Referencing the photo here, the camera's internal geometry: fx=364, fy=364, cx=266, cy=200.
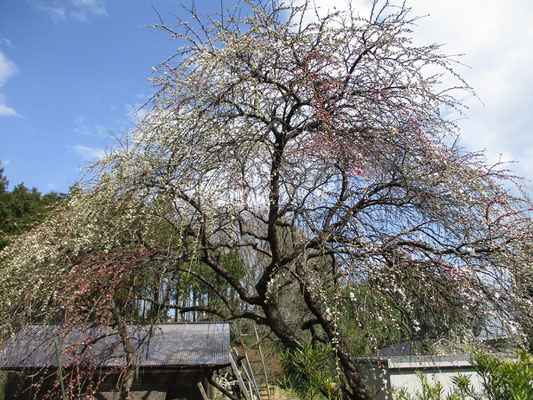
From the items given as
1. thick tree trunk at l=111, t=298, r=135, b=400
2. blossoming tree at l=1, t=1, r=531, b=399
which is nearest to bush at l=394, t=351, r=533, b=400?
blossoming tree at l=1, t=1, r=531, b=399

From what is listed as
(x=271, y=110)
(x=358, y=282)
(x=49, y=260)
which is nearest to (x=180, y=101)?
(x=271, y=110)

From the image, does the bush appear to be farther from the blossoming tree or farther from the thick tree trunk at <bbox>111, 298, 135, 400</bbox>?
the thick tree trunk at <bbox>111, 298, 135, 400</bbox>

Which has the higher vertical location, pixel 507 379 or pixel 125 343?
pixel 125 343

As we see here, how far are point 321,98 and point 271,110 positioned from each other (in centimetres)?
63

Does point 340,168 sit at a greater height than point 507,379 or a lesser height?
greater

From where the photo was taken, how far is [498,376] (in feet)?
7.14

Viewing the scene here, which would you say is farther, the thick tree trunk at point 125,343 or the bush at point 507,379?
the thick tree trunk at point 125,343

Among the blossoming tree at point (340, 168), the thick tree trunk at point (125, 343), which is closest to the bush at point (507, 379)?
the blossoming tree at point (340, 168)

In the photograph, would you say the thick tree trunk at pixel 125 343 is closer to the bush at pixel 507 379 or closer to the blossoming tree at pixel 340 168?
the blossoming tree at pixel 340 168

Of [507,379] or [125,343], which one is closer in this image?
[507,379]

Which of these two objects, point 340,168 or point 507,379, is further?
point 340,168

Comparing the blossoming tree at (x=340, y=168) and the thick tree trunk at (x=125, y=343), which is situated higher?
the blossoming tree at (x=340, y=168)

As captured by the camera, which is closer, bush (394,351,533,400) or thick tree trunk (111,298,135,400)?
bush (394,351,533,400)

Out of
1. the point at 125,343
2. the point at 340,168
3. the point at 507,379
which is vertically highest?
the point at 340,168
